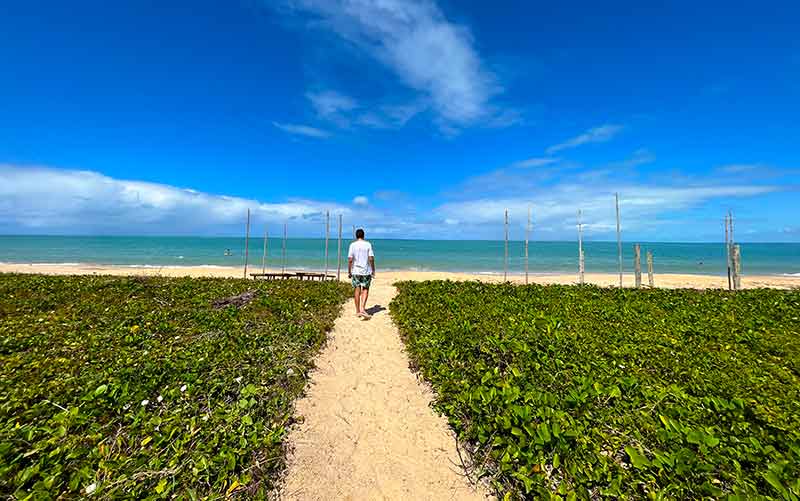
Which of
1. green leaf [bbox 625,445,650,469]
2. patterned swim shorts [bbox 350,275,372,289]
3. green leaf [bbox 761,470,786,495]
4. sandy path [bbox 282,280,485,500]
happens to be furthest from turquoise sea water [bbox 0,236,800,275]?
green leaf [bbox 761,470,786,495]

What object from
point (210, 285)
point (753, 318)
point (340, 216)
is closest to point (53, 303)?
point (210, 285)

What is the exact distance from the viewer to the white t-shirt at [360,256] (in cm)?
842

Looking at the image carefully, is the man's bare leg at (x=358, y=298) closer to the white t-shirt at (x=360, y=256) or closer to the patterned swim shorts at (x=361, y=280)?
the patterned swim shorts at (x=361, y=280)

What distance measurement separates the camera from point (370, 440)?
392 cm

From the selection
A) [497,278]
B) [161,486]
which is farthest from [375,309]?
[497,278]

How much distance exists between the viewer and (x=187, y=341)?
6074mm

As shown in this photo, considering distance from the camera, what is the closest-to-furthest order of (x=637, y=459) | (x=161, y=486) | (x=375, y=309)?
(x=161, y=486) → (x=637, y=459) → (x=375, y=309)

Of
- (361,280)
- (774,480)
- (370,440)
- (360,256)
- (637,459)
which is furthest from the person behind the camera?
(361,280)

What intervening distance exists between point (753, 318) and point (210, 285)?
51.7 ft

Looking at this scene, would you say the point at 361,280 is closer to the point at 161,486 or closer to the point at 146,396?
the point at 146,396

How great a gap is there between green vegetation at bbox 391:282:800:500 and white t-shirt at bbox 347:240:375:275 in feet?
5.60

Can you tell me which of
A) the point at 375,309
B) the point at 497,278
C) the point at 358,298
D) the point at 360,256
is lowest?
the point at 375,309

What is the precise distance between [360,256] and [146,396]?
5.16m

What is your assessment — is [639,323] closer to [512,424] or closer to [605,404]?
[605,404]
